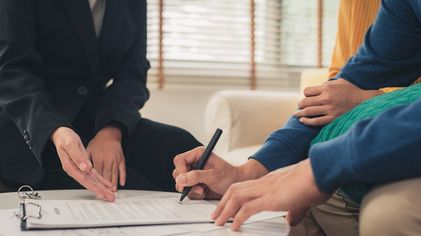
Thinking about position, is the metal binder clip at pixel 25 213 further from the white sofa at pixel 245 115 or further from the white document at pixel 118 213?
the white sofa at pixel 245 115

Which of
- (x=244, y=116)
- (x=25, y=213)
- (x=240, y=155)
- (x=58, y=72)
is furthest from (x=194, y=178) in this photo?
(x=244, y=116)

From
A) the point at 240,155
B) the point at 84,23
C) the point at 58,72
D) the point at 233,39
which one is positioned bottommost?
the point at 240,155

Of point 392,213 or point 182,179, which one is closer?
point 392,213

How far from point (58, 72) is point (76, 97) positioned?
72 millimetres

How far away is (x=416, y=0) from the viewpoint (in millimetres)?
981

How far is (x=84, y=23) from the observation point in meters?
1.29

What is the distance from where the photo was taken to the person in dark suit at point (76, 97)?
1168 millimetres

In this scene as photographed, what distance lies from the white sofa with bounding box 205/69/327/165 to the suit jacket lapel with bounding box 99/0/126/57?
27.6 inches

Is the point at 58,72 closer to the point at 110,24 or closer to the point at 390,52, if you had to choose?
the point at 110,24

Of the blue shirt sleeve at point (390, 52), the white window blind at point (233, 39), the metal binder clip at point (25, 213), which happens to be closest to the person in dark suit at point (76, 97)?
the metal binder clip at point (25, 213)

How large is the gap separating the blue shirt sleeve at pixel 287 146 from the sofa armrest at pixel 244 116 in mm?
935

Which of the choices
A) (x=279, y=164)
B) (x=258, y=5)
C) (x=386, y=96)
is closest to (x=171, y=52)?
(x=258, y=5)

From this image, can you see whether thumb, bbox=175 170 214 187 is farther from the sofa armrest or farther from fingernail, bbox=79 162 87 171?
the sofa armrest

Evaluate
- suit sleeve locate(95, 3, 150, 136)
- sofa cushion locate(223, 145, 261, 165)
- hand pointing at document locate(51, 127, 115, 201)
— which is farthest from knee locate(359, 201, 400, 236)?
sofa cushion locate(223, 145, 261, 165)
